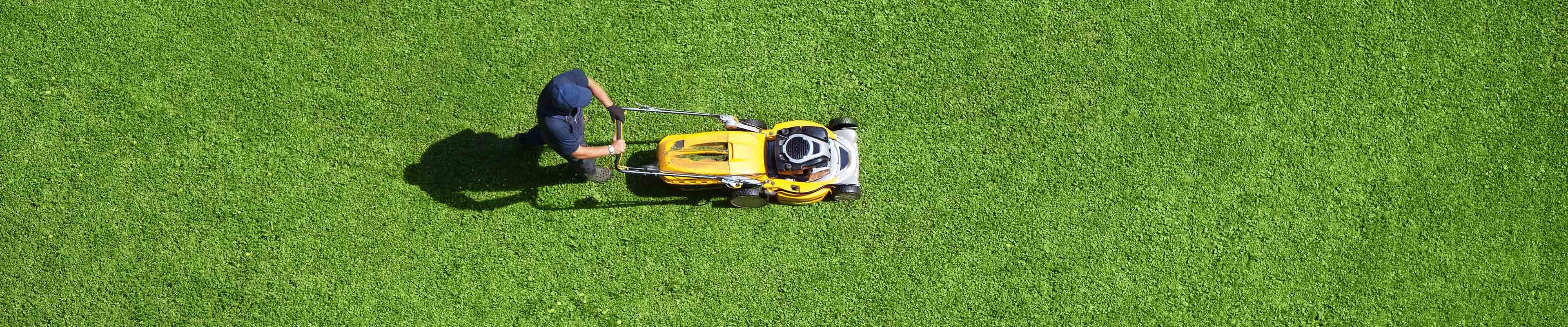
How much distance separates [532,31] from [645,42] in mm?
1107

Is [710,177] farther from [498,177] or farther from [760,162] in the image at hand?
[498,177]

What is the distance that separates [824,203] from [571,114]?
2.51 meters

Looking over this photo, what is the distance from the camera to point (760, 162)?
7023 millimetres

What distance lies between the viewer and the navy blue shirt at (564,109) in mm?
6184

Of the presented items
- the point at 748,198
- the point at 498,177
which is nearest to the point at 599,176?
the point at 498,177

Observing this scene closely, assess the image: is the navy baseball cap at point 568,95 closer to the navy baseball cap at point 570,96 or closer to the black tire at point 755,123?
the navy baseball cap at point 570,96

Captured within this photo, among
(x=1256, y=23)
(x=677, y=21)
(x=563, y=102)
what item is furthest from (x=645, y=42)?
(x=1256, y=23)

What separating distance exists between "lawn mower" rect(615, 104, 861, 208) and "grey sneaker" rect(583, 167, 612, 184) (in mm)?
594

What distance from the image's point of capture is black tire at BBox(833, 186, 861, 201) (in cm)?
727

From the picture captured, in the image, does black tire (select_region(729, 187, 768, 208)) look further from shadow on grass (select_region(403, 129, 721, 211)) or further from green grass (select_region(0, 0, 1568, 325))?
shadow on grass (select_region(403, 129, 721, 211))

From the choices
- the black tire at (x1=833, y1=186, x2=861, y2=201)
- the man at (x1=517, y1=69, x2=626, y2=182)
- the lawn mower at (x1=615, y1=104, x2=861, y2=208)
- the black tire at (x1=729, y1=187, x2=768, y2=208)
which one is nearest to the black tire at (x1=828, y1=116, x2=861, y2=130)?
the lawn mower at (x1=615, y1=104, x2=861, y2=208)

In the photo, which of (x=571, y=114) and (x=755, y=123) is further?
(x=755, y=123)

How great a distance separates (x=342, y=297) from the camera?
7715 mm

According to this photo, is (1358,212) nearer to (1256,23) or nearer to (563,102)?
(1256,23)
